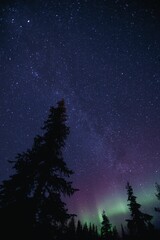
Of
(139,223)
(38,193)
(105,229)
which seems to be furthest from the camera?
(105,229)

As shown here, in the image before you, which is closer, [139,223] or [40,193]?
[40,193]

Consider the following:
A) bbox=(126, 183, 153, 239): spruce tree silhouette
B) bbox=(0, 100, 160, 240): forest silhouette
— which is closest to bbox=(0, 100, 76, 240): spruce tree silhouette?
bbox=(0, 100, 160, 240): forest silhouette

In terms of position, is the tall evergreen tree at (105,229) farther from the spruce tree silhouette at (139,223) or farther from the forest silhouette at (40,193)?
the forest silhouette at (40,193)

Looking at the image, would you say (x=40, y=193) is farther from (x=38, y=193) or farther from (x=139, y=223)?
(x=139, y=223)

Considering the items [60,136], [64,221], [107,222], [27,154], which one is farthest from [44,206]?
[107,222]

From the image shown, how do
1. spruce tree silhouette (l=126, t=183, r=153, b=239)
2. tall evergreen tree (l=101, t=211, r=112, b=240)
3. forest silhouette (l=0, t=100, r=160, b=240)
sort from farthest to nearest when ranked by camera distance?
tall evergreen tree (l=101, t=211, r=112, b=240), spruce tree silhouette (l=126, t=183, r=153, b=239), forest silhouette (l=0, t=100, r=160, b=240)

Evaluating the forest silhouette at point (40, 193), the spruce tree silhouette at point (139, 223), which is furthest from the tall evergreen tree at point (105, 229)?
the forest silhouette at point (40, 193)

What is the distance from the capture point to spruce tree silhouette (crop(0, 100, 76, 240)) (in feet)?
25.3

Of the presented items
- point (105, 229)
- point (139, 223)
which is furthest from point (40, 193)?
point (105, 229)

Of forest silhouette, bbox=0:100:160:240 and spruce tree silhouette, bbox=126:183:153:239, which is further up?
spruce tree silhouette, bbox=126:183:153:239

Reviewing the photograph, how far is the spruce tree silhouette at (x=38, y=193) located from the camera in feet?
25.3

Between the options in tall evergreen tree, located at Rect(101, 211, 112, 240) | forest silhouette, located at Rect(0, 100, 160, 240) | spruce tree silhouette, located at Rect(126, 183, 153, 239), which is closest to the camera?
forest silhouette, located at Rect(0, 100, 160, 240)

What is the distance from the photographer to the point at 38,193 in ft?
28.9

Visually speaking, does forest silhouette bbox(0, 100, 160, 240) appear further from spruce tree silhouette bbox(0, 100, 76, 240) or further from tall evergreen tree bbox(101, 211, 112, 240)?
tall evergreen tree bbox(101, 211, 112, 240)
